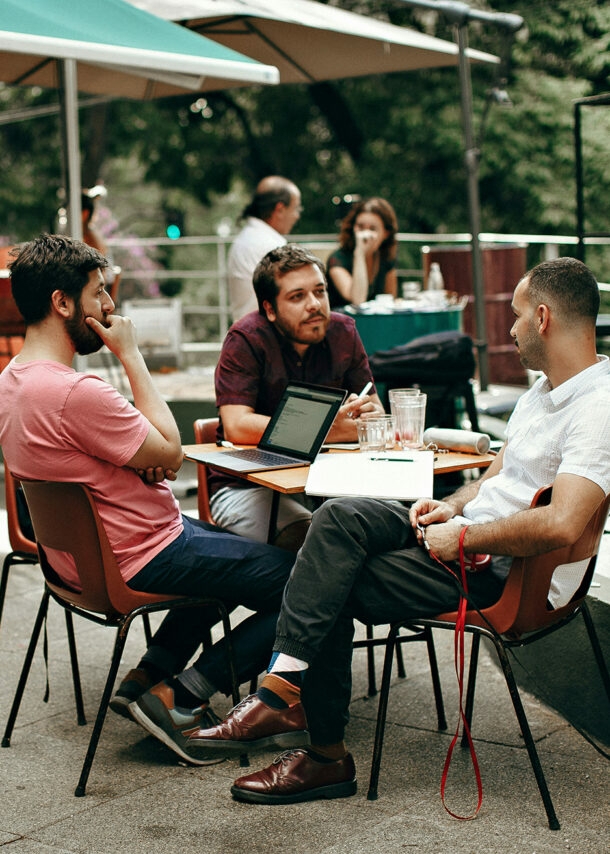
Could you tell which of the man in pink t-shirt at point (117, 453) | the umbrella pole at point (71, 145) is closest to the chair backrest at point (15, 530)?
the man in pink t-shirt at point (117, 453)

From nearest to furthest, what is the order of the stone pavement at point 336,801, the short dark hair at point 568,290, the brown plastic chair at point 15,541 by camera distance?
1. the stone pavement at point 336,801
2. the short dark hair at point 568,290
3. the brown plastic chair at point 15,541

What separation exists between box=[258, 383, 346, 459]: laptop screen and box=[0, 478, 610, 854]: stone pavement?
900mm

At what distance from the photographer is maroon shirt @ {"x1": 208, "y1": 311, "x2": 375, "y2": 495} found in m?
4.00

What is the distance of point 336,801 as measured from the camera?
121 inches


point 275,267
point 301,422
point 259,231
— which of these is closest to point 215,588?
point 301,422

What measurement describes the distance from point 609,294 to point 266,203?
6.93 feet

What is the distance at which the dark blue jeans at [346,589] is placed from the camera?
2965 millimetres

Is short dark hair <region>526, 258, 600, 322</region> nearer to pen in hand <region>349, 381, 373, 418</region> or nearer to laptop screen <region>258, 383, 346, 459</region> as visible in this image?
laptop screen <region>258, 383, 346, 459</region>

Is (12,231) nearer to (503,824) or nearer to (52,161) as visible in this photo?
(52,161)

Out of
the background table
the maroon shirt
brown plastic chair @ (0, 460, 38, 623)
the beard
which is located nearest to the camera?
the beard

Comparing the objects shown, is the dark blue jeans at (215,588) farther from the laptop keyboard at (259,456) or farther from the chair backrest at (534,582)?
the chair backrest at (534,582)

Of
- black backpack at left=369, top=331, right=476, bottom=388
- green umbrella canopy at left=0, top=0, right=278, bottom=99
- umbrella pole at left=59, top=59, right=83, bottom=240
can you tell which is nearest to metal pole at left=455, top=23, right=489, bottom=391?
black backpack at left=369, top=331, right=476, bottom=388

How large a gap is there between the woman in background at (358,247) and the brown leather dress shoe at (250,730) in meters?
4.50

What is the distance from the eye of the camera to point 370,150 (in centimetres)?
1830
